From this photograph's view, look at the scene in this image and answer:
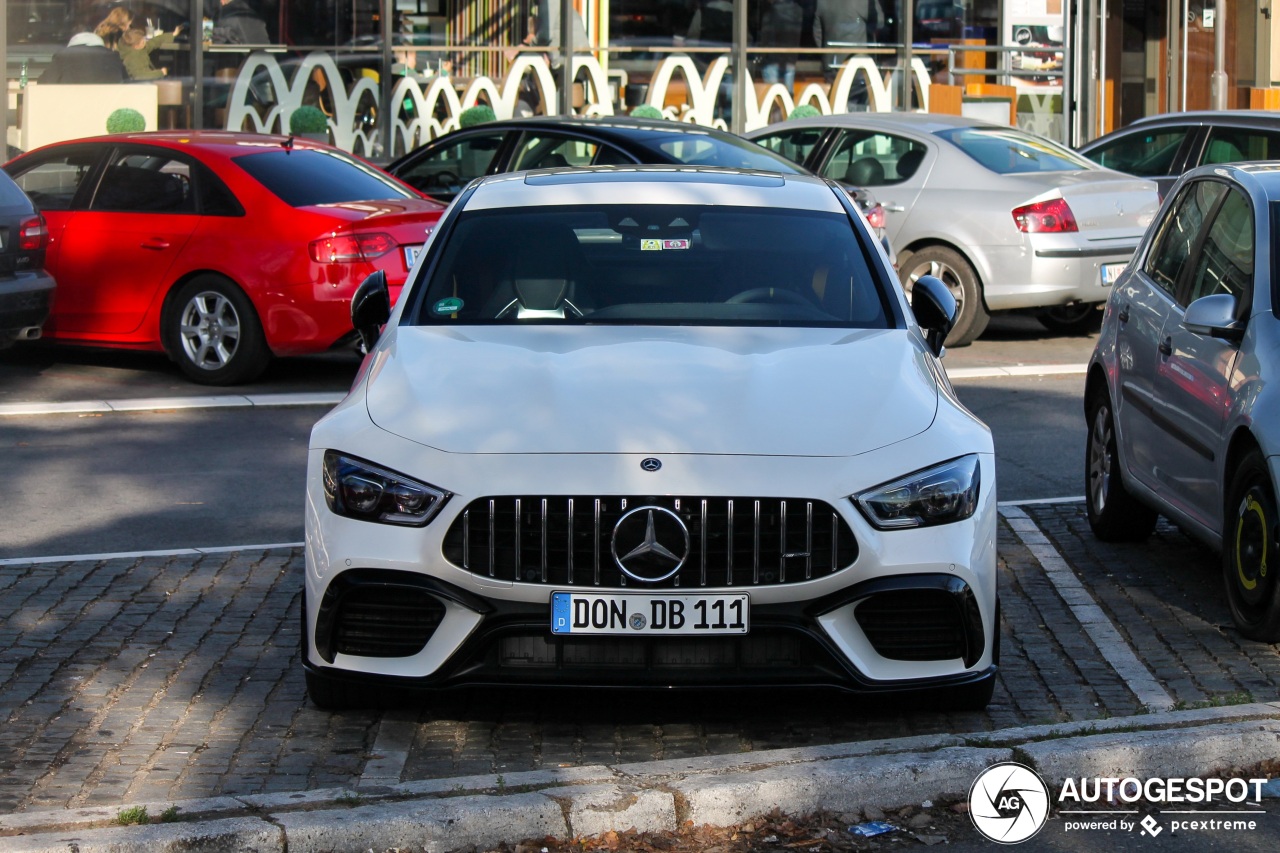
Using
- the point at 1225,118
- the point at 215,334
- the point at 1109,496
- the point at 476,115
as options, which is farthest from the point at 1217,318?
the point at 476,115

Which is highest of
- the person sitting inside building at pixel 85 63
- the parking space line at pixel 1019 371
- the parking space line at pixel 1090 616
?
the person sitting inside building at pixel 85 63

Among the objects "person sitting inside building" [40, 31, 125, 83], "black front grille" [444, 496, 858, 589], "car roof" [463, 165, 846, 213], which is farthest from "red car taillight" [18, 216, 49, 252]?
"person sitting inside building" [40, 31, 125, 83]

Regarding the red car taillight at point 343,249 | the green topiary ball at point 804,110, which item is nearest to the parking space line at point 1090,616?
the red car taillight at point 343,249

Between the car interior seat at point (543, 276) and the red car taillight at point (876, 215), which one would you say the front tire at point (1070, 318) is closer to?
the red car taillight at point (876, 215)

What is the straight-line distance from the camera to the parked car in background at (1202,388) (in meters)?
6.36

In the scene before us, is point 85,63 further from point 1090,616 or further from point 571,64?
point 1090,616

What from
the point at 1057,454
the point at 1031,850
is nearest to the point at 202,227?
the point at 1057,454

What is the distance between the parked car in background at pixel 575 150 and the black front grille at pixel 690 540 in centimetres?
822

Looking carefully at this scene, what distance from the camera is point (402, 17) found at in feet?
72.7

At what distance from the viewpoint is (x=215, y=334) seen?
40.2ft

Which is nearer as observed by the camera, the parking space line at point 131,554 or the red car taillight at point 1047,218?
the parking space line at point 131,554

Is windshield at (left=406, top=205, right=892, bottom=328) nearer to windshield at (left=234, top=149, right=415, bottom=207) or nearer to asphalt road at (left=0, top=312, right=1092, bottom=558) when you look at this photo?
asphalt road at (left=0, top=312, right=1092, bottom=558)

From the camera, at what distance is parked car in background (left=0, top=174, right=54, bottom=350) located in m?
11.6

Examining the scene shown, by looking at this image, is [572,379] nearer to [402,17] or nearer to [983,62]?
[402,17]
